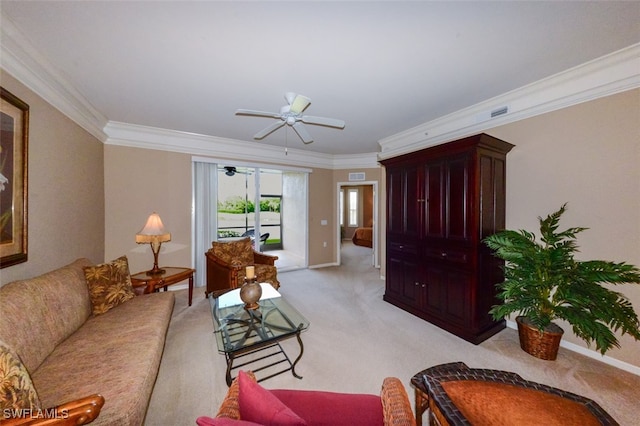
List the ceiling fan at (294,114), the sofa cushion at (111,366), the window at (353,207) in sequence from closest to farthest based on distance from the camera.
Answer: the sofa cushion at (111,366), the ceiling fan at (294,114), the window at (353,207)

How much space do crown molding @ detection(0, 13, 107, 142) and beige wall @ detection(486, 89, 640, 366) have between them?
4.78 m

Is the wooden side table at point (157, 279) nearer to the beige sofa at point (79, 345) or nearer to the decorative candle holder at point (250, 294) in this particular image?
the beige sofa at point (79, 345)

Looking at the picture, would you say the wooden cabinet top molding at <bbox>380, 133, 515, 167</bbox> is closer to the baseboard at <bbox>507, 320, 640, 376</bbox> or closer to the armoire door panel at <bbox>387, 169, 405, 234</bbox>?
the armoire door panel at <bbox>387, 169, 405, 234</bbox>

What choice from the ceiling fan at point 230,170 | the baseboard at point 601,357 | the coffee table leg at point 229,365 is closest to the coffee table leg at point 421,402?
the coffee table leg at point 229,365

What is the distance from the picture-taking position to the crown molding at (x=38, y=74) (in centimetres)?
173

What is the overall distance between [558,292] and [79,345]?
3.92 m

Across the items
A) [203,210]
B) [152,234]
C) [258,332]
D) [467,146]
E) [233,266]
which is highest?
[467,146]

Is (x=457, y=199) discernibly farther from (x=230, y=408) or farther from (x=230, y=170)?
(x=230, y=170)

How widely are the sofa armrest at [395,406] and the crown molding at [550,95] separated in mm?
3193

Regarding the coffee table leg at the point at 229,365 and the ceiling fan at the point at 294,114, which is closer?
the coffee table leg at the point at 229,365

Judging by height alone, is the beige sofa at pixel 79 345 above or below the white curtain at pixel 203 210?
below

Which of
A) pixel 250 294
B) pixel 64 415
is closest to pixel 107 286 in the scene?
pixel 250 294

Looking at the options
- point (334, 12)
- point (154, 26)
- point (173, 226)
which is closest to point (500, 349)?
point (334, 12)

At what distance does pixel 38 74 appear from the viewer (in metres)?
2.06
